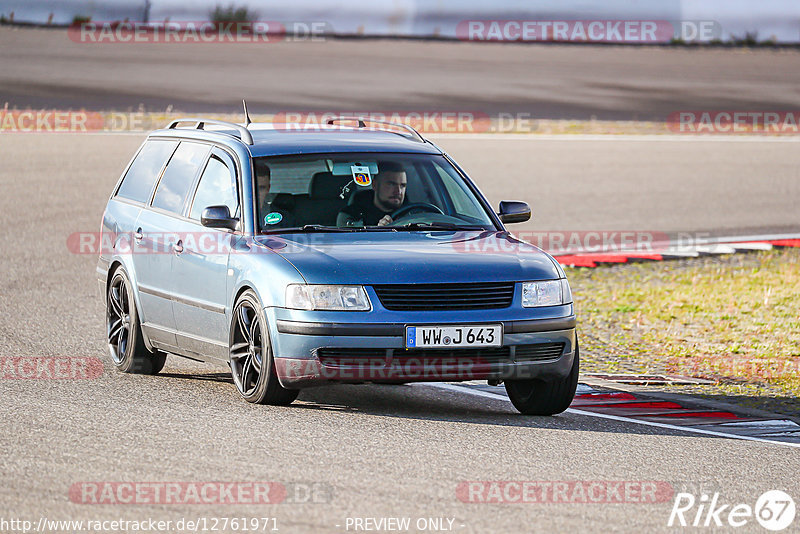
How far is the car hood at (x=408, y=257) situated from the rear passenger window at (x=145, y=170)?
6.15 ft

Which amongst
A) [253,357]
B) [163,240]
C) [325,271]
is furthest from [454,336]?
[163,240]

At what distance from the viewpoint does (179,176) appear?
9.98 metres

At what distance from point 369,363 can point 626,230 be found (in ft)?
43.8

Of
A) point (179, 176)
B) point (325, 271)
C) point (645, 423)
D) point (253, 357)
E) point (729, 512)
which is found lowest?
point (645, 423)

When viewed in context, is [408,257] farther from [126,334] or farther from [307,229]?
[126,334]

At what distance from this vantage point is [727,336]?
12.4 meters

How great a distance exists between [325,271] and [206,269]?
3.91 feet

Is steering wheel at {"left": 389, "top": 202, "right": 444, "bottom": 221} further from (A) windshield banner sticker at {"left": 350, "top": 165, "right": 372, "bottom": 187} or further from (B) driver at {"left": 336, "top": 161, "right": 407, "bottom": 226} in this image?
(A) windshield banner sticker at {"left": 350, "top": 165, "right": 372, "bottom": 187}

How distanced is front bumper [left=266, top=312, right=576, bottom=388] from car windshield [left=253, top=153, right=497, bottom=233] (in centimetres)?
111

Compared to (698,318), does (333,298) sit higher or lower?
higher

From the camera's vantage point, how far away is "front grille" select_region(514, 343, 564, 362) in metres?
8.17

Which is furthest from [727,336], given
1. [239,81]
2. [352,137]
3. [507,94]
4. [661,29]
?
[661,29]

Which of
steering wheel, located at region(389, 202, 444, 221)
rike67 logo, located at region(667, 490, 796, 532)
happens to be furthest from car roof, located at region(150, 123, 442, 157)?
rike67 logo, located at region(667, 490, 796, 532)

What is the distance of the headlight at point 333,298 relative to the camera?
799cm
